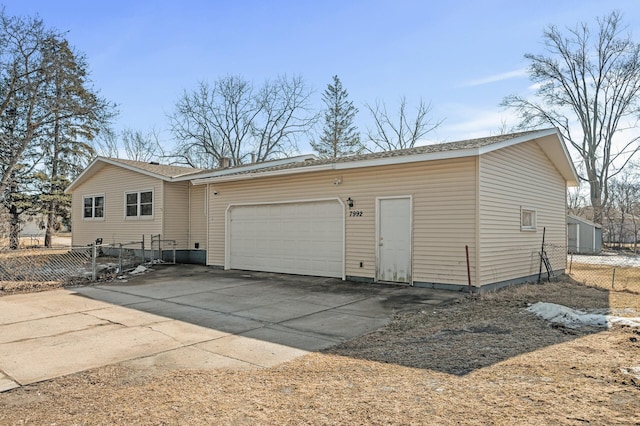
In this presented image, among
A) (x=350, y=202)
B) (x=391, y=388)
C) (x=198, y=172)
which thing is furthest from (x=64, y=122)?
(x=391, y=388)

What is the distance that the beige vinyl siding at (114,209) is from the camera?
16.0 metres

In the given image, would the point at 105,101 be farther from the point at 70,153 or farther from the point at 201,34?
the point at 201,34

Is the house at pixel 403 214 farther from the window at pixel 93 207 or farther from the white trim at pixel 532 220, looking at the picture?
the window at pixel 93 207

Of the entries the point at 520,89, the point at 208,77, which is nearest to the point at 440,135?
the point at 520,89

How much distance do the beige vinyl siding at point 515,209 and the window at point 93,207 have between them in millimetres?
15612

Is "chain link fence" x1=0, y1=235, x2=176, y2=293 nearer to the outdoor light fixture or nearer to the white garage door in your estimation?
the white garage door

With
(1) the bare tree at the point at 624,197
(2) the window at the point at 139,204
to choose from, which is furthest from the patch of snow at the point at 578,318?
(1) the bare tree at the point at 624,197

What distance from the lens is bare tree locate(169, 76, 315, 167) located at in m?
35.4

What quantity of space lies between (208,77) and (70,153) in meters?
12.5

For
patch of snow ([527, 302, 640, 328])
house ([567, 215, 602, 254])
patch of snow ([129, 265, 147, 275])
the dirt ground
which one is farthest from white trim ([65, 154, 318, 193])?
house ([567, 215, 602, 254])

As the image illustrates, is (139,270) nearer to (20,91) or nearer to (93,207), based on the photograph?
(93,207)

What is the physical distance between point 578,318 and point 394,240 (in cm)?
438

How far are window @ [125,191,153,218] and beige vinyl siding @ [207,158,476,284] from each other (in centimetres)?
675

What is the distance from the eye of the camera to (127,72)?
54.5ft
